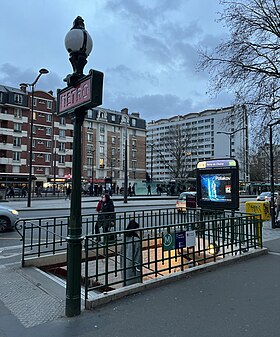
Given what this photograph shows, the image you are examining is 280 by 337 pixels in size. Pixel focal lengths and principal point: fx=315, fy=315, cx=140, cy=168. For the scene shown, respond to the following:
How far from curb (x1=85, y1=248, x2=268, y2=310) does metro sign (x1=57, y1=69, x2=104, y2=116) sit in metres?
2.83

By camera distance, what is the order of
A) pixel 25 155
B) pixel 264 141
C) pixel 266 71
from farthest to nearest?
A: 1. pixel 25 155
2. pixel 264 141
3. pixel 266 71

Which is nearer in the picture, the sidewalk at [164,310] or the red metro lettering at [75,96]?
the sidewalk at [164,310]

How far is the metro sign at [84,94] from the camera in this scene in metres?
4.21

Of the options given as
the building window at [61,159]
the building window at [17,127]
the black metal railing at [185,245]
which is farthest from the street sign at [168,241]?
the building window at [61,159]

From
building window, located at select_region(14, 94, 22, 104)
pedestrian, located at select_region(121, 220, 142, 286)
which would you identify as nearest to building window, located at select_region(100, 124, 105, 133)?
building window, located at select_region(14, 94, 22, 104)

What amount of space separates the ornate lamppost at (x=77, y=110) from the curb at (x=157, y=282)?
40cm

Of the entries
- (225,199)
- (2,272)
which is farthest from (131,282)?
(225,199)

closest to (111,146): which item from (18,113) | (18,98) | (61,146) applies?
(61,146)

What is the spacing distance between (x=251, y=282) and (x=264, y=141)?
40.3 ft

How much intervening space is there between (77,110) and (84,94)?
11.6 inches

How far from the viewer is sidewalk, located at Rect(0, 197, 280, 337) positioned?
12.6ft

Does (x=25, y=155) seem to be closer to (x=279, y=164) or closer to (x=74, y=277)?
(x=279, y=164)

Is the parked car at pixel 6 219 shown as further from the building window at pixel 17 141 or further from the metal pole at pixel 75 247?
the building window at pixel 17 141

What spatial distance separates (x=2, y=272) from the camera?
6.52m
